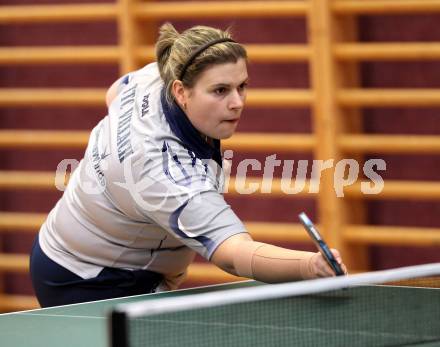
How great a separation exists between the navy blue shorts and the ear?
0.50 metres

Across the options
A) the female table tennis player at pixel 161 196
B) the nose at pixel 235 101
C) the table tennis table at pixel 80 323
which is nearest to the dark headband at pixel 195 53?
the female table tennis player at pixel 161 196

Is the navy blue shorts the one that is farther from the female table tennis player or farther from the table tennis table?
the table tennis table

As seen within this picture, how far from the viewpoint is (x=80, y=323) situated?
7.36ft

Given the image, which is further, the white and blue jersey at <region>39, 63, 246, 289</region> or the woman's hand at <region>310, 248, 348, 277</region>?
the white and blue jersey at <region>39, 63, 246, 289</region>

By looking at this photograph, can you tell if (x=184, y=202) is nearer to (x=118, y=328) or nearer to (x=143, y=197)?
(x=143, y=197)

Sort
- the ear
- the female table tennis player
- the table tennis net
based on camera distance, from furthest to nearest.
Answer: the ear < the female table tennis player < the table tennis net

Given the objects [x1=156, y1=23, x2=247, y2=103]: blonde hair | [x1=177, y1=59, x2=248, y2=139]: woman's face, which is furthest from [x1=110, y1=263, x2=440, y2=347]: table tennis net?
[x1=156, y1=23, x2=247, y2=103]: blonde hair

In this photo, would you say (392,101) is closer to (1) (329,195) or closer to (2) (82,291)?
(1) (329,195)

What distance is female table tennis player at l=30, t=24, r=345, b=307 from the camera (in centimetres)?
229

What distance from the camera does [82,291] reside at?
105 inches

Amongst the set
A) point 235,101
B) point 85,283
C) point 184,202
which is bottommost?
point 85,283

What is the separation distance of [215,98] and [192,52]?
13cm

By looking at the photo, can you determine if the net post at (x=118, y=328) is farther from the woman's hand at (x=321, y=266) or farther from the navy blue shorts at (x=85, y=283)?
the navy blue shorts at (x=85, y=283)

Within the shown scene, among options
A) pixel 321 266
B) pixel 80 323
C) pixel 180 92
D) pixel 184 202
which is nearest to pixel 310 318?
pixel 321 266
